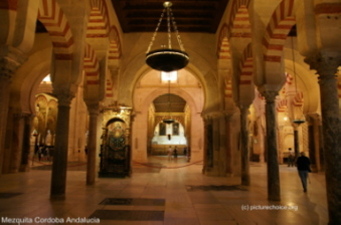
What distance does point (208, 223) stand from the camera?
3.60m

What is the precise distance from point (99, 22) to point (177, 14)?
3129 mm

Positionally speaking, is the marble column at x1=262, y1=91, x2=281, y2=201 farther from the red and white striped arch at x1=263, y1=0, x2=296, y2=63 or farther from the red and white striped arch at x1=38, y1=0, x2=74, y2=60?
the red and white striped arch at x1=38, y1=0, x2=74, y2=60

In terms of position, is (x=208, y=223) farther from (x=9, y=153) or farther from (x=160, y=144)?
(x=160, y=144)

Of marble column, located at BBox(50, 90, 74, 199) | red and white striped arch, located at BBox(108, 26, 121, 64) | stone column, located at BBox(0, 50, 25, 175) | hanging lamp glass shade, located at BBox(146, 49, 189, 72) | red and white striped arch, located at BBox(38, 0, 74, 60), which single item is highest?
red and white striped arch, located at BBox(108, 26, 121, 64)

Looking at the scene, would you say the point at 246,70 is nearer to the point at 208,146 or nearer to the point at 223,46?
the point at 223,46

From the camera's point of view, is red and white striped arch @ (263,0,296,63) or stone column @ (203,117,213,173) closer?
red and white striped arch @ (263,0,296,63)

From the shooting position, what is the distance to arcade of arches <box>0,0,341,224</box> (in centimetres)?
359

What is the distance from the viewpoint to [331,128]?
3486 millimetres

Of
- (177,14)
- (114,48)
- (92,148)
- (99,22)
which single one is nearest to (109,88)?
(114,48)

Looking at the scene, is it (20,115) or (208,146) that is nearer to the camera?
(20,115)

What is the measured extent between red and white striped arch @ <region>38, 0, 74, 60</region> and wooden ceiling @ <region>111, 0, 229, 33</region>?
3.57m

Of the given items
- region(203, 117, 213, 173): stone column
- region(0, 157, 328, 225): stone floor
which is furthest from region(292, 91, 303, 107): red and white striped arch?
region(0, 157, 328, 225): stone floor

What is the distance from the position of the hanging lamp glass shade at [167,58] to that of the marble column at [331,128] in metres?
2.65

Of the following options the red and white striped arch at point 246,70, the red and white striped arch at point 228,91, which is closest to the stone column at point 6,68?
the red and white striped arch at point 246,70
